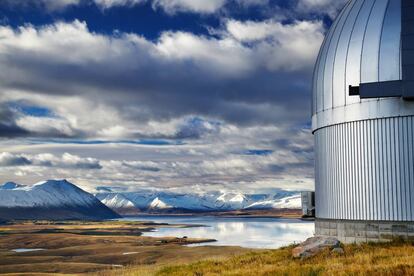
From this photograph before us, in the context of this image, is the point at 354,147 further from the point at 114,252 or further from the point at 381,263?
the point at 114,252

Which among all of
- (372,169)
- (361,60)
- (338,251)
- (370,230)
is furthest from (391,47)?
(338,251)

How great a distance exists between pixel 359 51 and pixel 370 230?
8342mm

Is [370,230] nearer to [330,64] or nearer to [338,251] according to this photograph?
[338,251]

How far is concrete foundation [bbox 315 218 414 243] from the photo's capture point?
23.4 meters

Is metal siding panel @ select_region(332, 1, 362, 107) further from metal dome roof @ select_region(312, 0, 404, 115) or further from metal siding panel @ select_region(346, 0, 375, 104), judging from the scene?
metal siding panel @ select_region(346, 0, 375, 104)

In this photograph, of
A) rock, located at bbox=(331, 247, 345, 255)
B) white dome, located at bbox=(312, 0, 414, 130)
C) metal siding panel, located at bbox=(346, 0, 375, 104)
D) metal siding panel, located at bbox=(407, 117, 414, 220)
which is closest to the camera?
rock, located at bbox=(331, 247, 345, 255)

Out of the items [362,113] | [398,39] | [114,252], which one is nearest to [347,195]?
[362,113]

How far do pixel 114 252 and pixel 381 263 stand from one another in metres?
66.0

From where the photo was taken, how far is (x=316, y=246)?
21672mm

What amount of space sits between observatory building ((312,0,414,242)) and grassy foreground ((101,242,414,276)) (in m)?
1.90

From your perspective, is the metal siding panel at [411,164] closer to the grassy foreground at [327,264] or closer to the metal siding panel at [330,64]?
the grassy foreground at [327,264]

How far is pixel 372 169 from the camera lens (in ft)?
80.0

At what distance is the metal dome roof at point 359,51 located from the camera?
78.6ft

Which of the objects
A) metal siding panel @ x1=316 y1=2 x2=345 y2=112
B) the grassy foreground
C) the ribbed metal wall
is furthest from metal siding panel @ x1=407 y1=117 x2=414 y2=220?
metal siding panel @ x1=316 y1=2 x2=345 y2=112
